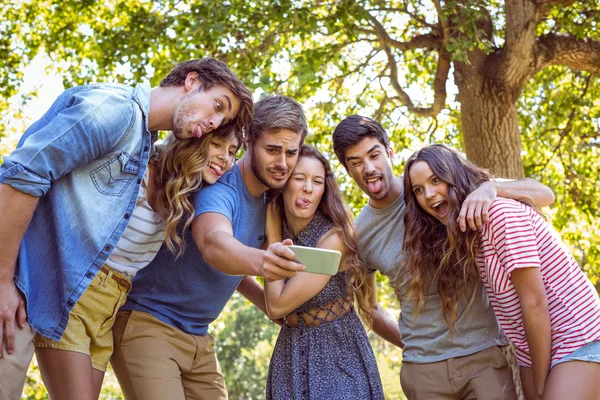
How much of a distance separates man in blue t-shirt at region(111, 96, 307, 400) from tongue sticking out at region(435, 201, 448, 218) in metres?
0.77

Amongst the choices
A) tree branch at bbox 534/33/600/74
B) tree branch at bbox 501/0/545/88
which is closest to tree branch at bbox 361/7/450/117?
tree branch at bbox 501/0/545/88

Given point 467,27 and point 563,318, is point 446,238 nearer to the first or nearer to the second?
point 563,318

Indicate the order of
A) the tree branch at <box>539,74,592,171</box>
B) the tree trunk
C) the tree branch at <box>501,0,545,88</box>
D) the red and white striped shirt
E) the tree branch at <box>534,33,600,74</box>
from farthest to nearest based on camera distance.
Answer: the tree branch at <box>539,74,592,171</box> < the tree branch at <box>534,33,600,74</box> < the tree branch at <box>501,0,545,88</box> < the tree trunk < the red and white striped shirt

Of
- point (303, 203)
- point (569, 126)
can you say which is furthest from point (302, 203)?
point (569, 126)

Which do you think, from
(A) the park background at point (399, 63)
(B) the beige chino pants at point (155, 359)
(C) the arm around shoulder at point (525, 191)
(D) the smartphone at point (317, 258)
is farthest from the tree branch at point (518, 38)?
(D) the smartphone at point (317, 258)

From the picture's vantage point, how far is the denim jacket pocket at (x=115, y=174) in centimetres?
297

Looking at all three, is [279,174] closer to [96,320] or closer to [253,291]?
[253,291]

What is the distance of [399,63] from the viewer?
973 cm

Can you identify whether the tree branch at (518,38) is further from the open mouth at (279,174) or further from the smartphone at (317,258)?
the smartphone at (317,258)

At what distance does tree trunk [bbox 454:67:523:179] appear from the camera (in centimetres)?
675

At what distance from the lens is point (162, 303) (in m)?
3.51

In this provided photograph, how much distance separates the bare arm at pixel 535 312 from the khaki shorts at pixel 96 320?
1833mm

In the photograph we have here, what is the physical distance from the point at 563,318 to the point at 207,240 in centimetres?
166

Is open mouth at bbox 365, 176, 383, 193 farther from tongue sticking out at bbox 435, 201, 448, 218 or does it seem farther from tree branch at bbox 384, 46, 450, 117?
tree branch at bbox 384, 46, 450, 117
